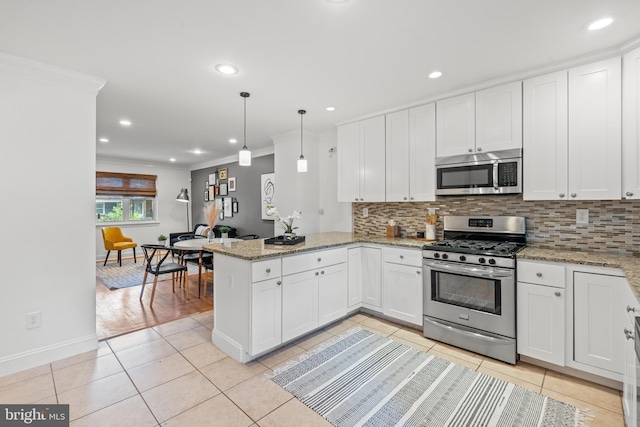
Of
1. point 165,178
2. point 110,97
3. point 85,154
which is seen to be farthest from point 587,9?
point 165,178

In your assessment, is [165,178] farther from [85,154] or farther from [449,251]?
[449,251]

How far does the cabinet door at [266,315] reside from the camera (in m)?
2.41

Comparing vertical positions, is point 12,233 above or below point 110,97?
below

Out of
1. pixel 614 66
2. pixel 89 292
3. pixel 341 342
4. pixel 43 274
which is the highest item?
pixel 614 66

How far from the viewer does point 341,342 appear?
2.82 metres

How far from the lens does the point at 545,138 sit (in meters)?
2.52

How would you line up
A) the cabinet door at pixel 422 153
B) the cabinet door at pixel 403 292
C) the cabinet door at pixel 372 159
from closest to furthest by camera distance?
the cabinet door at pixel 403 292, the cabinet door at pixel 422 153, the cabinet door at pixel 372 159

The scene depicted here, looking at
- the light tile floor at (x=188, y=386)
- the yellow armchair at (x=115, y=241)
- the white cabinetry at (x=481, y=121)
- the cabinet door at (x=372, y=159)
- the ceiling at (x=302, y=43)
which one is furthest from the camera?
the yellow armchair at (x=115, y=241)

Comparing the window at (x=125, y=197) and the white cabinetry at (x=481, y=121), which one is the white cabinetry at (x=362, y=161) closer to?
the white cabinetry at (x=481, y=121)

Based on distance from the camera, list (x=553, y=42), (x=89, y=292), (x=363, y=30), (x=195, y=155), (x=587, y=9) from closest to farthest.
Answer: (x=587, y=9), (x=363, y=30), (x=553, y=42), (x=89, y=292), (x=195, y=155)

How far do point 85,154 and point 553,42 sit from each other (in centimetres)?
387

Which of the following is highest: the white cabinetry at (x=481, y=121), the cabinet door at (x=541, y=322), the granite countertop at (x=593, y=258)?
the white cabinetry at (x=481, y=121)

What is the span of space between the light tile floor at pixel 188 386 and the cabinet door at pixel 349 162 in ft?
6.25

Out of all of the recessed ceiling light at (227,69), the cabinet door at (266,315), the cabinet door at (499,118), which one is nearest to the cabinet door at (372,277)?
the cabinet door at (266,315)
